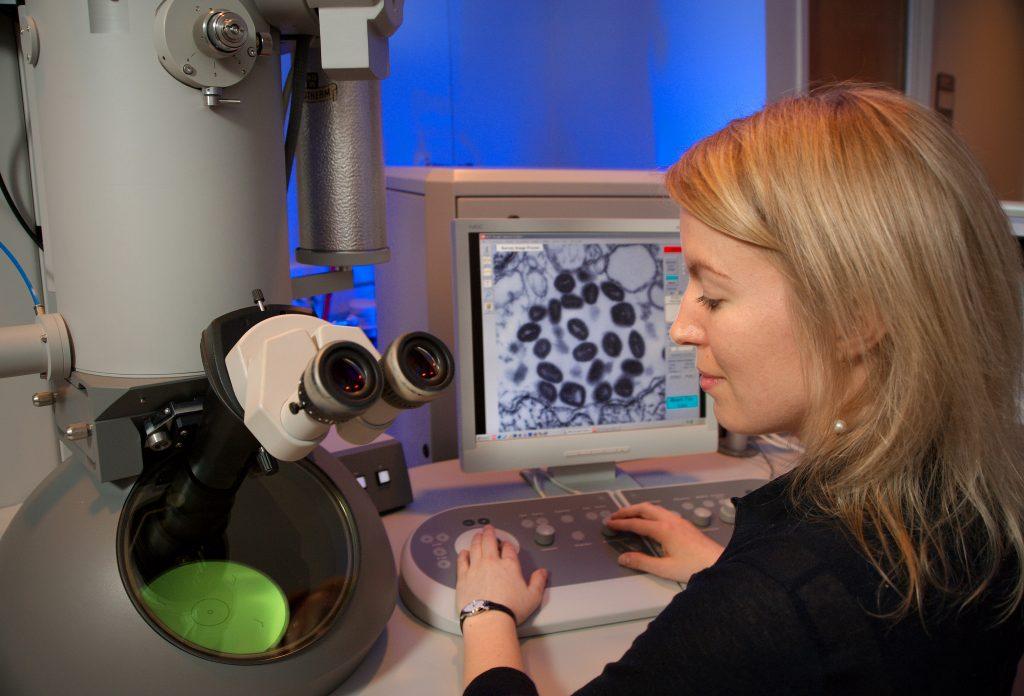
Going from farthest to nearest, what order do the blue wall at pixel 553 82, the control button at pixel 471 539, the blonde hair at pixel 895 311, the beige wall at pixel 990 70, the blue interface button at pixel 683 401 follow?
the beige wall at pixel 990 70
the blue wall at pixel 553 82
the blue interface button at pixel 683 401
the control button at pixel 471 539
the blonde hair at pixel 895 311

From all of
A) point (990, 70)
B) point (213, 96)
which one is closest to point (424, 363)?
point (213, 96)

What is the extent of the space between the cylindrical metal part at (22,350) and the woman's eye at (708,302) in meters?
0.60

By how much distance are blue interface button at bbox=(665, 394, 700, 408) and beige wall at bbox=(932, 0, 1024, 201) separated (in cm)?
247

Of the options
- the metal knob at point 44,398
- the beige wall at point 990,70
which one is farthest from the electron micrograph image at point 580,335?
the beige wall at point 990,70

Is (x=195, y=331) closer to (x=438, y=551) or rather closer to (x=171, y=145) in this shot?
(x=171, y=145)

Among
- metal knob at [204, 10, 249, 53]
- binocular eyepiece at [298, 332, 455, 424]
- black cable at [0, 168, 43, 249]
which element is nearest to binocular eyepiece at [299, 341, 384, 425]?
binocular eyepiece at [298, 332, 455, 424]

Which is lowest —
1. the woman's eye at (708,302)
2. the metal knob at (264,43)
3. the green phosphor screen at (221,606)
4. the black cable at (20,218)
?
the green phosphor screen at (221,606)

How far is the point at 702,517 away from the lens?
112 cm

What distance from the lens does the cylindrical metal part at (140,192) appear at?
69 cm

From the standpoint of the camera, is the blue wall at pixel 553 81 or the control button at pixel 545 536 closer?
the control button at pixel 545 536

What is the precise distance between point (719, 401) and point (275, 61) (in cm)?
53

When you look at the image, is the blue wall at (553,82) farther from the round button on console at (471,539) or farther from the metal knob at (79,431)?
the metal knob at (79,431)

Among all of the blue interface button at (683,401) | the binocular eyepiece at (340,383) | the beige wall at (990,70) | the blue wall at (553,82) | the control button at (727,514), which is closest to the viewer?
the binocular eyepiece at (340,383)

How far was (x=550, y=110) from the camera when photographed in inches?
107
